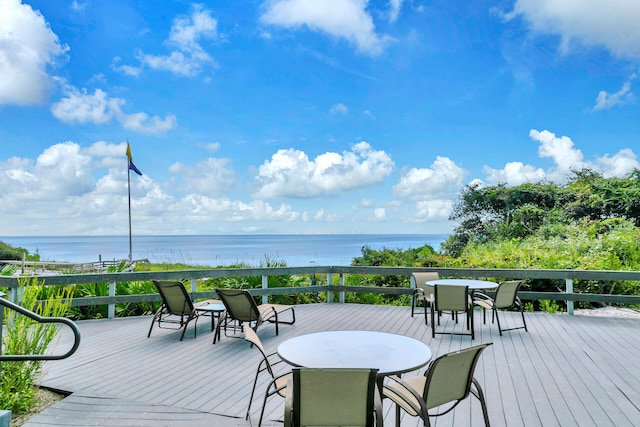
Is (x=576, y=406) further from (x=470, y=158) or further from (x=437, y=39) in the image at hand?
(x=470, y=158)

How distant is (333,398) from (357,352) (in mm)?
729

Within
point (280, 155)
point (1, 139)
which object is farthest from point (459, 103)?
point (1, 139)

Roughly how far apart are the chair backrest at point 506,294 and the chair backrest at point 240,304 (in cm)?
326

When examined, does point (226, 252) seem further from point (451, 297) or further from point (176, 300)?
point (451, 297)

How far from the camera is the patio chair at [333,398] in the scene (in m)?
1.97

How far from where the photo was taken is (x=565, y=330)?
19.6 feet

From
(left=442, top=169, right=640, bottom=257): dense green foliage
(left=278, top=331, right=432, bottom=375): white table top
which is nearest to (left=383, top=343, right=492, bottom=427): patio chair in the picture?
(left=278, top=331, right=432, bottom=375): white table top

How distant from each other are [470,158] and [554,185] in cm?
665

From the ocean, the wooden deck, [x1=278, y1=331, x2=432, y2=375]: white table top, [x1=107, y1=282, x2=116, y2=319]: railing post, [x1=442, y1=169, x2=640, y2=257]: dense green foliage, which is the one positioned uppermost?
[x1=442, y1=169, x2=640, y2=257]: dense green foliage

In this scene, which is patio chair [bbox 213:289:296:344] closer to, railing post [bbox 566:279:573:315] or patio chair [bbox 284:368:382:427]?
patio chair [bbox 284:368:382:427]

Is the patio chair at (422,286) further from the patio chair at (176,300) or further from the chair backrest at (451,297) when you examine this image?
the patio chair at (176,300)

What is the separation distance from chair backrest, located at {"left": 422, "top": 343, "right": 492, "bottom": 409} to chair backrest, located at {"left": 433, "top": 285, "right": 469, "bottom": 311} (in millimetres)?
3257

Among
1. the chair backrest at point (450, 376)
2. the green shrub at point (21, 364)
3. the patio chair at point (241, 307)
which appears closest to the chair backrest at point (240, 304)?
the patio chair at point (241, 307)

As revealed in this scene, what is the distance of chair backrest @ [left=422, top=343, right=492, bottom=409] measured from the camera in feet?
7.14
